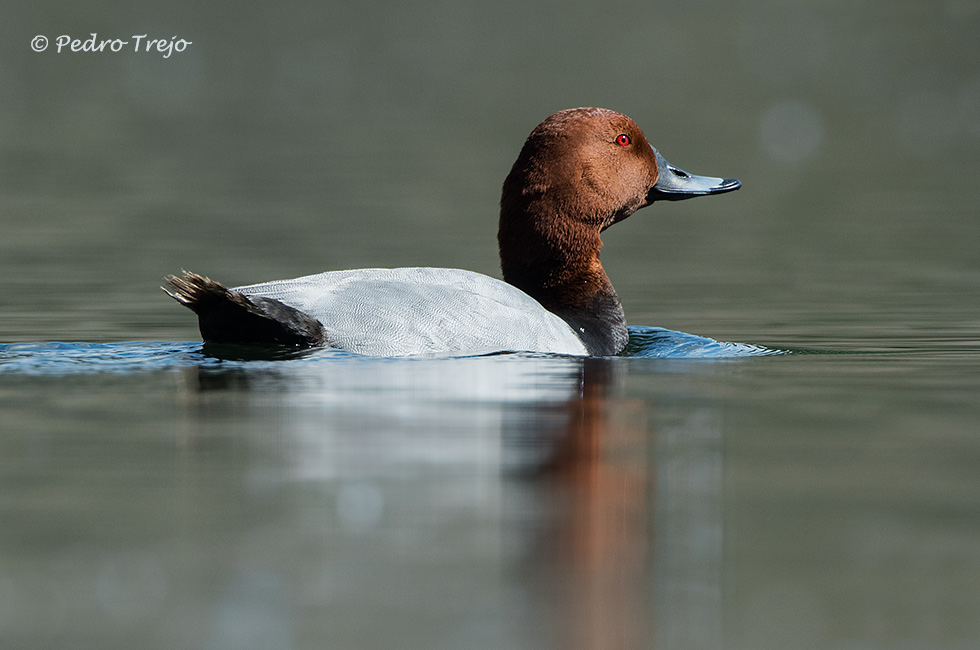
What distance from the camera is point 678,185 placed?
317 inches

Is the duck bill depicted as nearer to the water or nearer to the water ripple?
the water

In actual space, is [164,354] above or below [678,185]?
below

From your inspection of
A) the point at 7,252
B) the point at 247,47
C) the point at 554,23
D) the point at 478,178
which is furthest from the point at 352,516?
the point at 554,23

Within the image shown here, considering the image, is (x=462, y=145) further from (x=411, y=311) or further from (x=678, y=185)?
(x=411, y=311)

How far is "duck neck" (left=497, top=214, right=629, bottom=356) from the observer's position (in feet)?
24.4

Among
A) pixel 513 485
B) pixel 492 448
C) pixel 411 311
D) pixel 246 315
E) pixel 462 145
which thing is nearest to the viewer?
pixel 513 485

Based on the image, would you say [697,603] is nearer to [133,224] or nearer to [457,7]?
[133,224]

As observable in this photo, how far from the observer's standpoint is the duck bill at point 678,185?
26.3 feet

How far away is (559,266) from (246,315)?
2217 millimetres

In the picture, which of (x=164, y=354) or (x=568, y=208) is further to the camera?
(x=568, y=208)

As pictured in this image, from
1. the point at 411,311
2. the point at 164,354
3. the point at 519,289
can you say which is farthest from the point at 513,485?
the point at 519,289

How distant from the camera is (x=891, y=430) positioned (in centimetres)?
506

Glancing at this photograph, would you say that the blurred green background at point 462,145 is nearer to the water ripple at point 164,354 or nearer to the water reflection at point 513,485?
the water ripple at point 164,354
